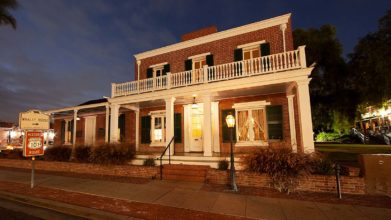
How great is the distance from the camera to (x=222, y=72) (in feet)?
34.5

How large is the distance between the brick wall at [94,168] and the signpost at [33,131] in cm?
252

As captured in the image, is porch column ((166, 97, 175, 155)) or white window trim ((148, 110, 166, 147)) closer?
porch column ((166, 97, 175, 155))

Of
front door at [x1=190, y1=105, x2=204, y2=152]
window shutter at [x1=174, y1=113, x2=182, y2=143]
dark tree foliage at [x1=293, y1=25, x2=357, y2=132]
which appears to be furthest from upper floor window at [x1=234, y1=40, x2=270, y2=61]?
dark tree foliage at [x1=293, y1=25, x2=357, y2=132]

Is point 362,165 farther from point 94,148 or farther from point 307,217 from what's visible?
point 94,148

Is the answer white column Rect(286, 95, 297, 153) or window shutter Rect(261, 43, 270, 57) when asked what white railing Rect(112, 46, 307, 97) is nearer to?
window shutter Rect(261, 43, 270, 57)

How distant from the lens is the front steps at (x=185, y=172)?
25.8 feet

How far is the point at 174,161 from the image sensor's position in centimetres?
926

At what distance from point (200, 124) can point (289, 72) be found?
5.65m

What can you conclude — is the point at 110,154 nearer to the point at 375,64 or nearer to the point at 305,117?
the point at 305,117

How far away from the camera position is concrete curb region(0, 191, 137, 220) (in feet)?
15.8

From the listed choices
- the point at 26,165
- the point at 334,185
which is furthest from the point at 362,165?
the point at 26,165

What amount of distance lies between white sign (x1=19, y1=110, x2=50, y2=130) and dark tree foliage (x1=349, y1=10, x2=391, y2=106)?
16682 millimetres

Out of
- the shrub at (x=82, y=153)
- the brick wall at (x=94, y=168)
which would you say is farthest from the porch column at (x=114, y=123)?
the brick wall at (x=94, y=168)

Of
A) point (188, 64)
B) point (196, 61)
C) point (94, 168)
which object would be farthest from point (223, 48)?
point (94, 168)
